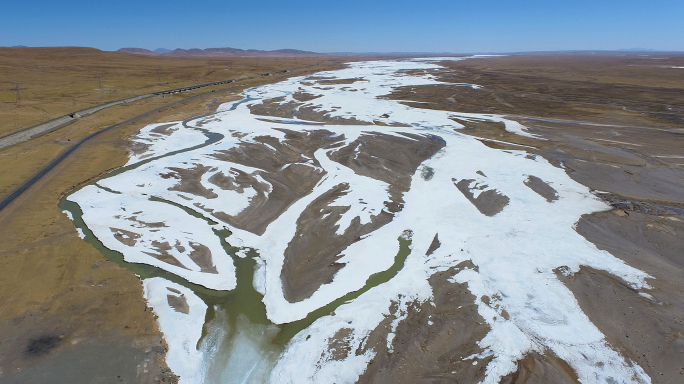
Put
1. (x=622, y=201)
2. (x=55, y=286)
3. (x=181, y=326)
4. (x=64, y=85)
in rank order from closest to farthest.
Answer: (x=181, y=326) → (x=55, y=286) → (x=622, y=201) → (x=64, y=85)

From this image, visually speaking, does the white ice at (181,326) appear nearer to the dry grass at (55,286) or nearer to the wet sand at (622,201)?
the dry grass at (55,286)

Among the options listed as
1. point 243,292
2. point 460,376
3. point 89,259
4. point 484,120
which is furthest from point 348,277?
point 484,120

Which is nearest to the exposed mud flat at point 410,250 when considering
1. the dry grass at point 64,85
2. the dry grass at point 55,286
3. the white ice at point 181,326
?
the white ice at point 181,326

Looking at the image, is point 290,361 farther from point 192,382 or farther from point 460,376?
point 460,376

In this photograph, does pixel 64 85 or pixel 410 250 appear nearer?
pixel 410 250

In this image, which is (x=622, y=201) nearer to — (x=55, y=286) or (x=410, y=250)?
(x=410, y=250)

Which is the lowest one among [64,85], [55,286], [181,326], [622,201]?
[181,326]

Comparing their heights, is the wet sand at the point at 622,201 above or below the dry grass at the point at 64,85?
below

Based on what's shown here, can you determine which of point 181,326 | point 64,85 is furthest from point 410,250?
point 64,85

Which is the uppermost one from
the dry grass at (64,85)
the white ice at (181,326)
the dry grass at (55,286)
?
the dry grass at (64,85)
